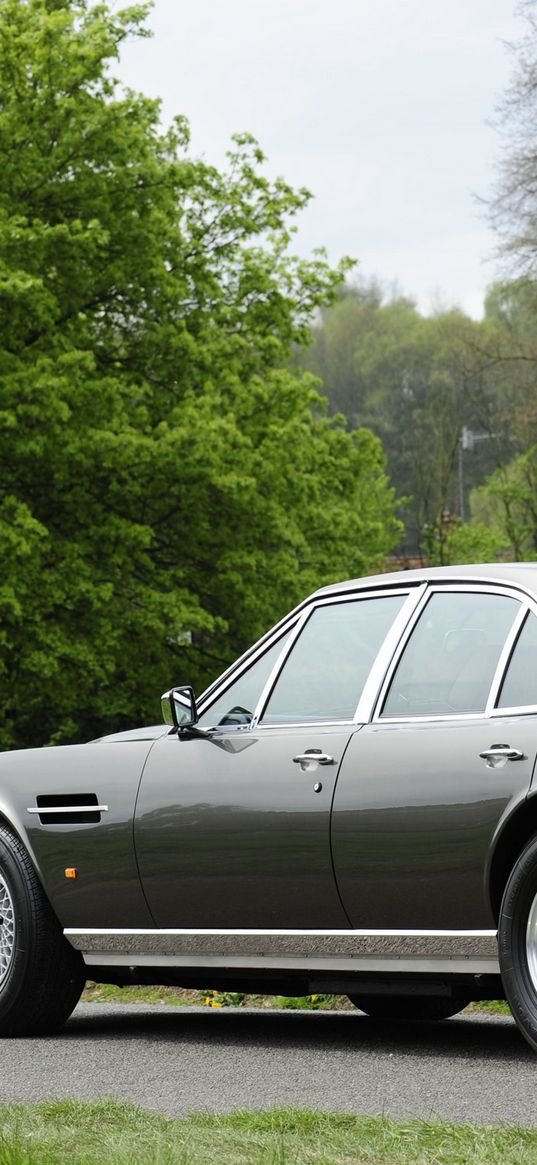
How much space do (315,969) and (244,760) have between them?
790mm

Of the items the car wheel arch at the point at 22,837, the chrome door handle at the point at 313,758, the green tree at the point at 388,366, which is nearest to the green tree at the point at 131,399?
the car wheel arch at the point at 22,837

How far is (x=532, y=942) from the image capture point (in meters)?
5.50

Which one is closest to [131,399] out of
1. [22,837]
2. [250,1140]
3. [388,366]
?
[22,837]

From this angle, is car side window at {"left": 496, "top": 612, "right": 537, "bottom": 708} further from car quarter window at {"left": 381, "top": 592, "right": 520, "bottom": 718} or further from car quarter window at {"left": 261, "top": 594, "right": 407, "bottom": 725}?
car quarter window at {"left": 261, "top": 594, "right": 407, "bottom": 725}

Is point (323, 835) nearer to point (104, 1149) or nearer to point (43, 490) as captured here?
point (104, 1149)

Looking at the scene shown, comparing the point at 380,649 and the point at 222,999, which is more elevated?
the point at 380,649

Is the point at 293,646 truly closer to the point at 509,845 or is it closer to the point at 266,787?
the point at 266,787

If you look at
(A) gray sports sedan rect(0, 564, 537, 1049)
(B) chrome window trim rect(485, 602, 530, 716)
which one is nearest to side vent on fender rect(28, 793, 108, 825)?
(A) gray sports sedan rect(0, 564, 537, 1049)

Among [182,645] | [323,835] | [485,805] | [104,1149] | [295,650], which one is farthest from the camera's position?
[182,645]

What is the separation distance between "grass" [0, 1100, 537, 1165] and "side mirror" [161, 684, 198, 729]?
192cm

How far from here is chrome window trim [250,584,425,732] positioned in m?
6.23

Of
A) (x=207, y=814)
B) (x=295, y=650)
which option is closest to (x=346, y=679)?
(x=295, y=650)

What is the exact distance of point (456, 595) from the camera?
6.18 metres

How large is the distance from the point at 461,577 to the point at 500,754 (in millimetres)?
867
